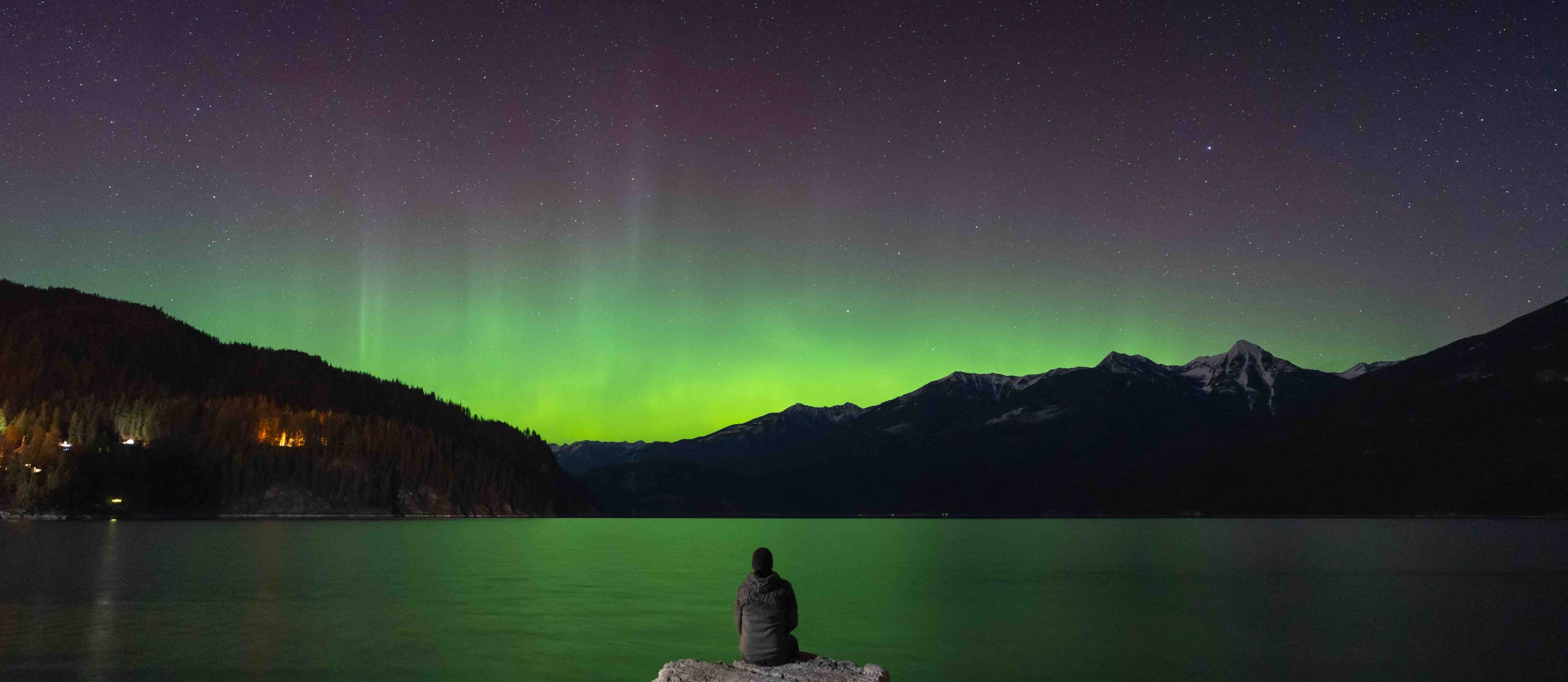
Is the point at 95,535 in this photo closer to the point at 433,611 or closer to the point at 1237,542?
the point at 433,611

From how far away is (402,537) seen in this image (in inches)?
5315

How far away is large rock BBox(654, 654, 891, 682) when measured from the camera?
16641mm

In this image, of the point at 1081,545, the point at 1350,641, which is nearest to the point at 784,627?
the point at 1350,641

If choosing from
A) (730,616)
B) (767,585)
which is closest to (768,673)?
(767,585)

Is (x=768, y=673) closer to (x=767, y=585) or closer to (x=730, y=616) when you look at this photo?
(x=767, y=585)

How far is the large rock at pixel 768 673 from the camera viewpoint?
16.6m

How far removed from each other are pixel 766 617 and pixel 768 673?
1093mm

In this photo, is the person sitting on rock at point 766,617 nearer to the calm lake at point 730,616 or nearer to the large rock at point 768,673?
the large rock at point 768,673

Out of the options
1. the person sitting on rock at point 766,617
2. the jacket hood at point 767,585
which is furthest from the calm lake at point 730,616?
the jacket hood at point 767,585

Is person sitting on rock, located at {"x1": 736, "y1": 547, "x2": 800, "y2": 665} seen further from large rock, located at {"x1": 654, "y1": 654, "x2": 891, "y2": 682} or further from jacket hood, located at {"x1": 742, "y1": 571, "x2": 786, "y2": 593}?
large rock, located at {"x1": 654, "y1": 654, "x2": 891, "y2": 682}

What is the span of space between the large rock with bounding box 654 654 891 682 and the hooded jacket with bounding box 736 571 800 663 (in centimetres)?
25

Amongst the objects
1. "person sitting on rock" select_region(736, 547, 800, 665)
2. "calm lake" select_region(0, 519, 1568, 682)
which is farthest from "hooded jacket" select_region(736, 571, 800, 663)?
"calm lake" select_region(0, 519, 1568, 682)

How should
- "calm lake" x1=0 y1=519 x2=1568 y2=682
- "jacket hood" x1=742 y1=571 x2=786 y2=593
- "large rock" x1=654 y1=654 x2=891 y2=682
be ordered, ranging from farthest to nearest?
1. "calm lake" x1=0 y1=519 x2=1568 y2=682
2. "jacket hood" x1=742 y1=571 x2=786 y2=593
3. "large rock" x1=654 y1=654 x2=891 y2=682

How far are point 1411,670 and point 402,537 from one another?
12618cm
